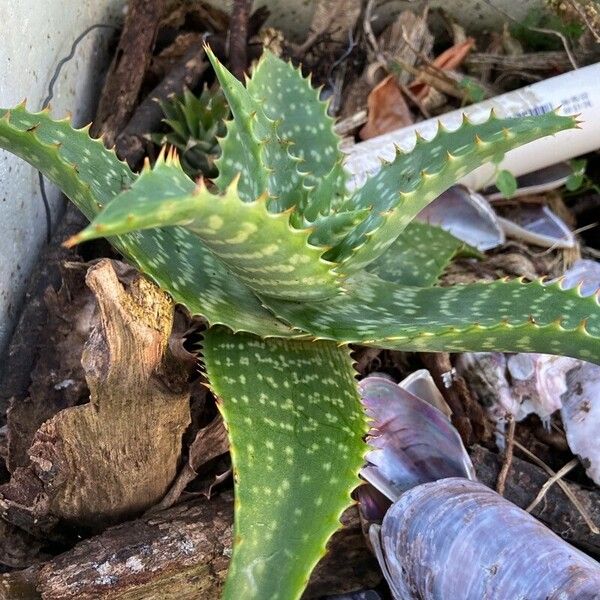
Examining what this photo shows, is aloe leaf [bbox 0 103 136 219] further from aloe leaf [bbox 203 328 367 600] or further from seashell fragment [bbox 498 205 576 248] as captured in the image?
seashell fragment [bbox 498 205 576 248]

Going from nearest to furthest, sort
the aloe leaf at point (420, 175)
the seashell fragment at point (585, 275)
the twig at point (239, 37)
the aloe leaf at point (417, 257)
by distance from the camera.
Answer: the aloe leaf at point (420, 175)
the aloe leaf at point (417, 257)
the seashell fragment at point (585, 275)
the twig at point (239, 37)

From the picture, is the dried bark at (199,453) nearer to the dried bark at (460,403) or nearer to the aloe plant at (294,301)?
the aloe plant at (294,301)

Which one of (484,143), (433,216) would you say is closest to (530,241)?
(433,216)

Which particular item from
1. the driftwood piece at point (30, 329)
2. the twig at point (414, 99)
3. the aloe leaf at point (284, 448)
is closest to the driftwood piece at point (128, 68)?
the driftwood piece at point (30, 329)

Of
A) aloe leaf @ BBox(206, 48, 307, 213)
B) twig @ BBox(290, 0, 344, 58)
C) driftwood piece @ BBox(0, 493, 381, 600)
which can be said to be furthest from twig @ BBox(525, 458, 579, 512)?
twig @ BBox(290, 0, 344, 58)

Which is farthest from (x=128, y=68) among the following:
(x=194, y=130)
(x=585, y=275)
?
(x=585, y=275)

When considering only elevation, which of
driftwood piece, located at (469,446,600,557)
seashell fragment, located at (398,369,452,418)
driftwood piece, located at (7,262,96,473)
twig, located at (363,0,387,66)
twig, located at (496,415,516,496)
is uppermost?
twig, located at (363,0,387,66)
